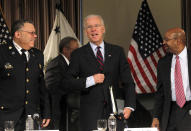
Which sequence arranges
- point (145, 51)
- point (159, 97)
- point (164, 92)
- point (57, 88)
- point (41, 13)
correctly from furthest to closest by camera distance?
point (41, 13), point (145, 51), point (57, 88), point (159, 97), point (164, 92)

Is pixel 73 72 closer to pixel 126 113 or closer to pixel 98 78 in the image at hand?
pixel 98 78

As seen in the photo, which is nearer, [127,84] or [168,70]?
[127,84]

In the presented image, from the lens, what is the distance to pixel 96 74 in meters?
3.47

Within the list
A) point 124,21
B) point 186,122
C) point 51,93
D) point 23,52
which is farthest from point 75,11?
point 186,122

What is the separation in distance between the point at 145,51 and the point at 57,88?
1.67 metres

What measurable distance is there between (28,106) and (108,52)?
94 cm

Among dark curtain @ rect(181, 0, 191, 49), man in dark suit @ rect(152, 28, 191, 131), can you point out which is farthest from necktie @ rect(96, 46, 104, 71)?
dark curtain @ rect(181, 0, 191, 49)

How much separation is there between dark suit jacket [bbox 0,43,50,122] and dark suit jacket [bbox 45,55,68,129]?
1694 millimetres

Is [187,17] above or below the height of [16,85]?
above

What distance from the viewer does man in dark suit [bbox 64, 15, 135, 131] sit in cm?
355

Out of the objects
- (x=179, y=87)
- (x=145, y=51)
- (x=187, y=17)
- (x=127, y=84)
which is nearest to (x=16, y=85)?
(x=127, y=84)

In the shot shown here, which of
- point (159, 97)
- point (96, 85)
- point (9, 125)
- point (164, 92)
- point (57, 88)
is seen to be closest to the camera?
point (9, 125)

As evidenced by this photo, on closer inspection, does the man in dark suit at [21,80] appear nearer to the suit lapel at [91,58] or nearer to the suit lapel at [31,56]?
the suit lapel at [31,56]

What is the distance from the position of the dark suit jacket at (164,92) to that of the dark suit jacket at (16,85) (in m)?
1.21
